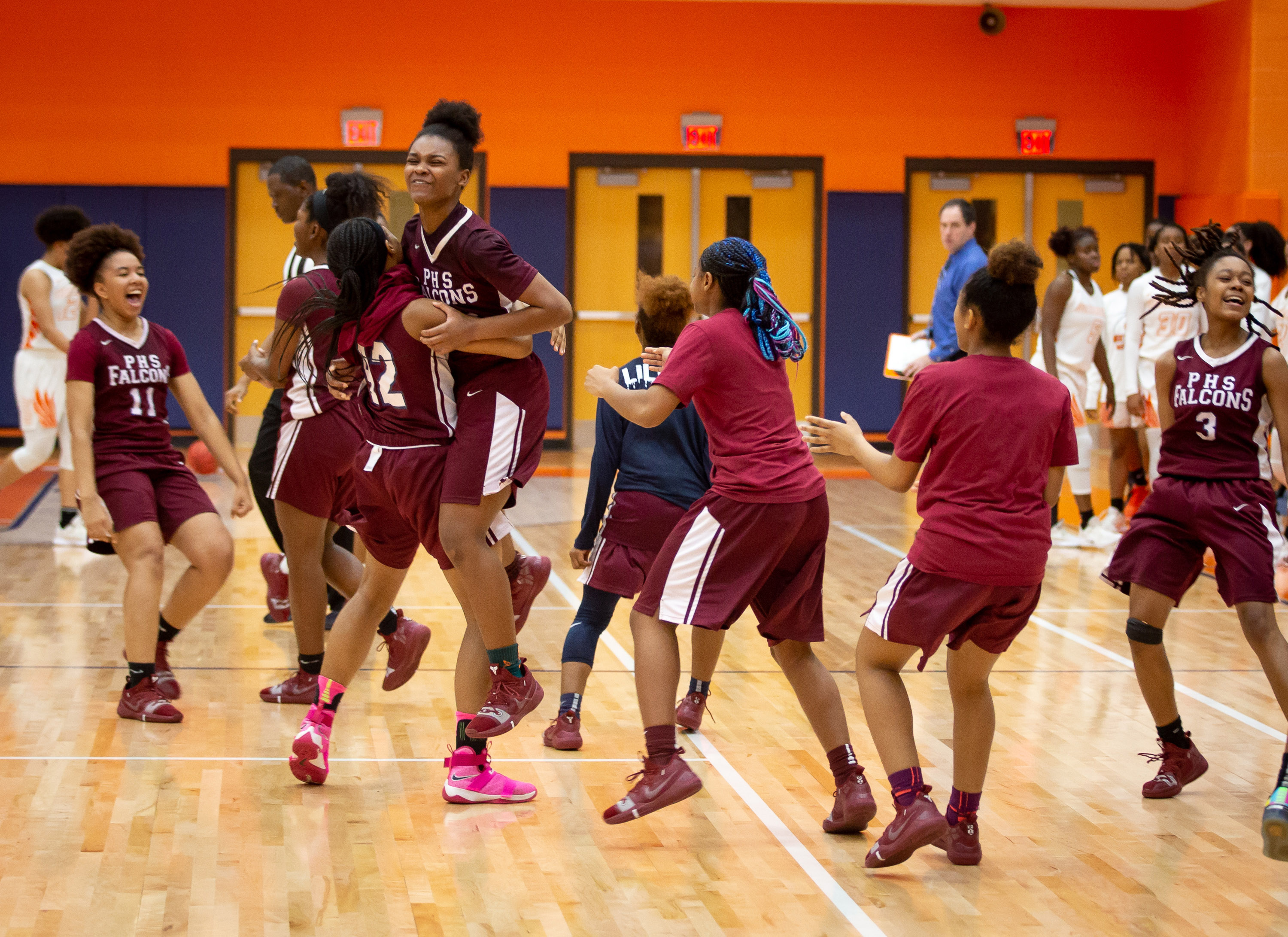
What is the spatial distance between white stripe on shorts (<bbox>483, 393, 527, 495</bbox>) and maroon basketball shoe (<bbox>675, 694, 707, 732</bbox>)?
1.22 meters

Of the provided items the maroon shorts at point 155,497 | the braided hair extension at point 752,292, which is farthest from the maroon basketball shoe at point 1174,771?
the maroon shorts at point 155,497

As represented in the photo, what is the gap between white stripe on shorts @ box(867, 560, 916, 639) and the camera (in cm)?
332

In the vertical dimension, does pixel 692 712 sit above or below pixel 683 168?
below

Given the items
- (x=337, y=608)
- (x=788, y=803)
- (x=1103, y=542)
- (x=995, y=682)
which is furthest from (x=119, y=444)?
(x=1103, y=542)

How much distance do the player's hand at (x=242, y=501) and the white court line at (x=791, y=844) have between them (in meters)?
1.02

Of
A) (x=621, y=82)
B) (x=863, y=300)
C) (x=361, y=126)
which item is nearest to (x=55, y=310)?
(x=361, y=126)

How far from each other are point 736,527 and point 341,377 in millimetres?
1172

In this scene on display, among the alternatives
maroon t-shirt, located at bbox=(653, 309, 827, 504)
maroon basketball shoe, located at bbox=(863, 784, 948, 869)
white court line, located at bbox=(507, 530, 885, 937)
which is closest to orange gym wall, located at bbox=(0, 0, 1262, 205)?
white court line, located at bbox=(507, 530, 885, 937)

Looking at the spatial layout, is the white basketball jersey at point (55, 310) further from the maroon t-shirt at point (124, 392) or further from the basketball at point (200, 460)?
the maroon t-shirt at point (124, 392)

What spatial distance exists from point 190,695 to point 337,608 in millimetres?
1094

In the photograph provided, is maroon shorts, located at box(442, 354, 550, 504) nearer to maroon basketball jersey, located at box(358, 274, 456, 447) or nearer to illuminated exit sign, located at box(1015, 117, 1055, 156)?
maroon basketball jersey, located at box(358, 274, 456, 447)

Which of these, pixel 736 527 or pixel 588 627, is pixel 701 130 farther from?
pixel 736 527

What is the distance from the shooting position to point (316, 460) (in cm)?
468

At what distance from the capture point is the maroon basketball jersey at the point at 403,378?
12.1 ft
